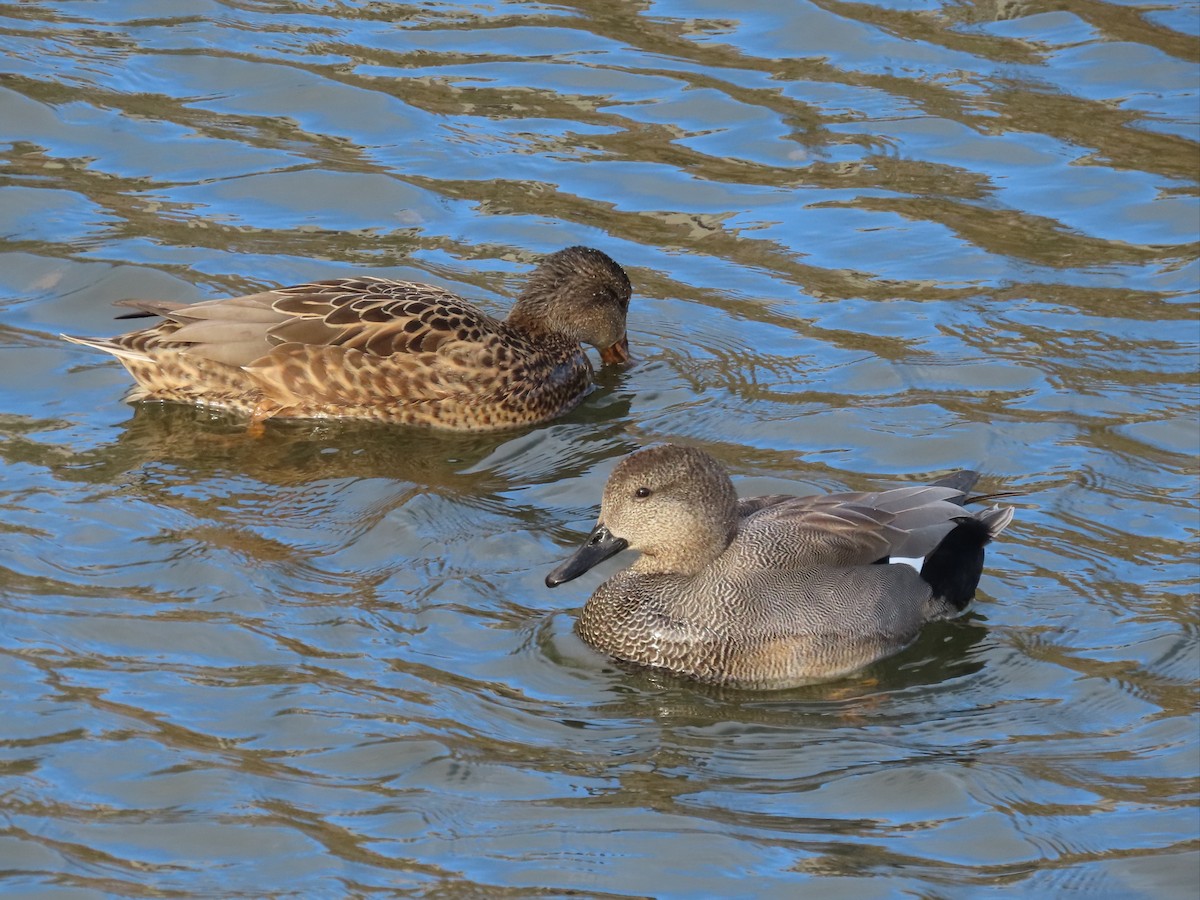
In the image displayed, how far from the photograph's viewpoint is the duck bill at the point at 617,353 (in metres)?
10.4

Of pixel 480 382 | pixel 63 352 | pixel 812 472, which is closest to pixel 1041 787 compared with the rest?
pixel 812 472

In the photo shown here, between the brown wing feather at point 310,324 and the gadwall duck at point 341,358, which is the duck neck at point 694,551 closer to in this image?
the gadwall duck at point 341,358

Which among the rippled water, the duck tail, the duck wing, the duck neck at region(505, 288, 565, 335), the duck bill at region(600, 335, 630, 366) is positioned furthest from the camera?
the duck bill at region(600, 335, 630, 366)

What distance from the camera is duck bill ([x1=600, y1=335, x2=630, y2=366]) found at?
10.4m

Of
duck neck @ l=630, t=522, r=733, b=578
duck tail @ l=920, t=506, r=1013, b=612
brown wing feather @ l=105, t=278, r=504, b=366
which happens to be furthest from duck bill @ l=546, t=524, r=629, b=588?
brown wing feather @ l=105, t=278, r=504, b=366

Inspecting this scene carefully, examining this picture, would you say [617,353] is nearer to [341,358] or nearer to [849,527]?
[341,358]

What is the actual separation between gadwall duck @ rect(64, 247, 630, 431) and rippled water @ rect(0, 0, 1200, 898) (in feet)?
0.58

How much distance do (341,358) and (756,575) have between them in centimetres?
291

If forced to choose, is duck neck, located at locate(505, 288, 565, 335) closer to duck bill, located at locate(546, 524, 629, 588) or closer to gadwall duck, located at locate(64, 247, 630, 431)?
gadwall duck, located at locate(64, 247, 630, 431)

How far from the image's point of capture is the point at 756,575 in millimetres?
7457

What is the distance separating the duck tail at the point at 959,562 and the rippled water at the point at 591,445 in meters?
0.15

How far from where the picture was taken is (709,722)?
7008mm

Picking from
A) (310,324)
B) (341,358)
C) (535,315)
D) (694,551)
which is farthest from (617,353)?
(694,551)

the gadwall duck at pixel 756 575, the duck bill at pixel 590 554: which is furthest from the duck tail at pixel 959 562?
the duck bill at pixel 590 554
